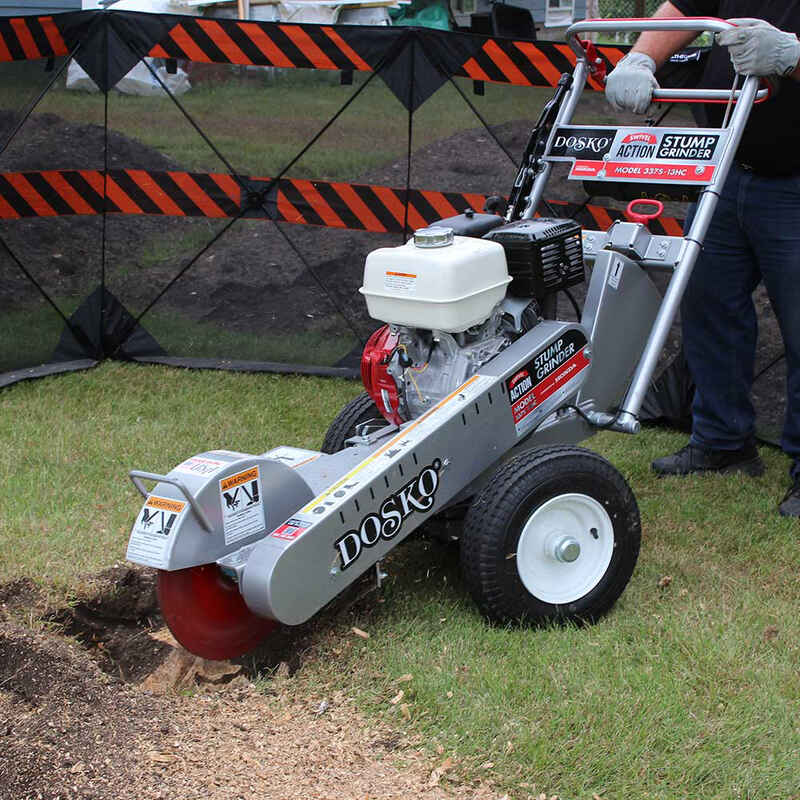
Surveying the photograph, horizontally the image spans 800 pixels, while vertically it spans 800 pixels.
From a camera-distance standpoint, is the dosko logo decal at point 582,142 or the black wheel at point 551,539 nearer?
the black wheel at point 551,539

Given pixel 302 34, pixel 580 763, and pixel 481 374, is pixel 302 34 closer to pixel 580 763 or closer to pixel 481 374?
pixel 481 374

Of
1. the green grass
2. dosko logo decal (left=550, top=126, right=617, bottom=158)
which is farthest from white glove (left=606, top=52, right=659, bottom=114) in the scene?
the green grass

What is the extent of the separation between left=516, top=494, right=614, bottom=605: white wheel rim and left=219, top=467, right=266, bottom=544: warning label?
0.78 meters

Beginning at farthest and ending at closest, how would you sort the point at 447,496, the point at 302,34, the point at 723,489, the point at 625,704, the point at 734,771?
the point at 302,34
the point at 723,489
the point at 447,496
the point at 625,704
the point at 734,771

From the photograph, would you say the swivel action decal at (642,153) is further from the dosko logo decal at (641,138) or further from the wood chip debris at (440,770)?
the wood chip debris at (440,770)

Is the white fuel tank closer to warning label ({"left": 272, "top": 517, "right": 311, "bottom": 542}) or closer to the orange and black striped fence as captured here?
warning label ({"left": 272, "top": 517, "right": 311, "bottom": 542})

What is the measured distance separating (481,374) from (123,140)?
337 centimetres

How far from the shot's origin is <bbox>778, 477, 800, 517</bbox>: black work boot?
4520mm

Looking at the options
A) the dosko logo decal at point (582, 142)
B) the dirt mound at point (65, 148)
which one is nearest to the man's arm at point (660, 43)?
the dosko logo decal at point (582, 142)

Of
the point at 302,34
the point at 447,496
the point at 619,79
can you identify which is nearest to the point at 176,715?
the point at 447,496

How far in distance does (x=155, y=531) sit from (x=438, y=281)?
3.58 feet

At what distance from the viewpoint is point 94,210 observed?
6176mm

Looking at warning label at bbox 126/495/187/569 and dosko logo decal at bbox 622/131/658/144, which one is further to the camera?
dosko logo decal at bbox 622/131/658/144

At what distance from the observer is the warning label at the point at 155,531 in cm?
302
